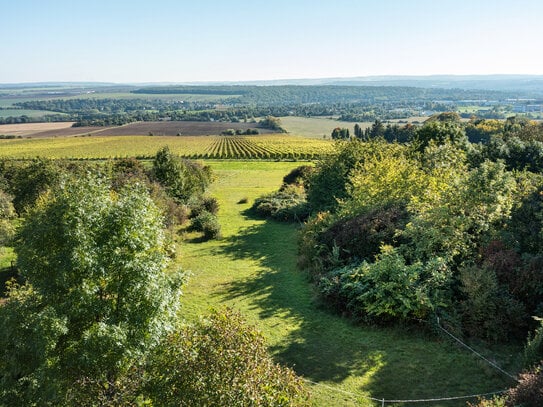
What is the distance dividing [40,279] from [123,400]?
3.67 metres

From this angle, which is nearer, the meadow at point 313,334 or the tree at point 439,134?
the meadow at point 313,334

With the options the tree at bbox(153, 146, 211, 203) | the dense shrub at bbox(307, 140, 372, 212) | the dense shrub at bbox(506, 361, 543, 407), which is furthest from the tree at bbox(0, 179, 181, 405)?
the tree at bbox(153, 146, 211, 203)

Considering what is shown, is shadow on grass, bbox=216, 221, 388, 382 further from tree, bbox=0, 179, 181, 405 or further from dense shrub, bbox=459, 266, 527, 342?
tree, bbox=0, 179, 181, 405

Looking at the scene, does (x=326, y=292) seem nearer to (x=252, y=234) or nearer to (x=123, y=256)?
(x=123, y=256)

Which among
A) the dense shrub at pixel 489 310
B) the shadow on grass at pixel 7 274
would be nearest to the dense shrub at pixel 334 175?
the dense shrub at pixel 489 310

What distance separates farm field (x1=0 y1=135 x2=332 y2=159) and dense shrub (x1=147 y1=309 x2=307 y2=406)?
235ft

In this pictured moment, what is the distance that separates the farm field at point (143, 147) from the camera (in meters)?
90.2

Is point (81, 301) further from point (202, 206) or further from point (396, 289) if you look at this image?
point (202, 206)

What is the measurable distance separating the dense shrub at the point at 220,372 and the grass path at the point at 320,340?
117 inches

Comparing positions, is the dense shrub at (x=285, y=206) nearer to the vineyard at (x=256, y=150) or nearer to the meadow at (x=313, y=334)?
the meadow at (x=313, y=334)

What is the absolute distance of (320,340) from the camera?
16.2 m

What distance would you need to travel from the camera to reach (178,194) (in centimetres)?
3956

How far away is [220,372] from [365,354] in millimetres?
8533

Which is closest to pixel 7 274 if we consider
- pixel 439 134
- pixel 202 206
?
pixel 202 206
